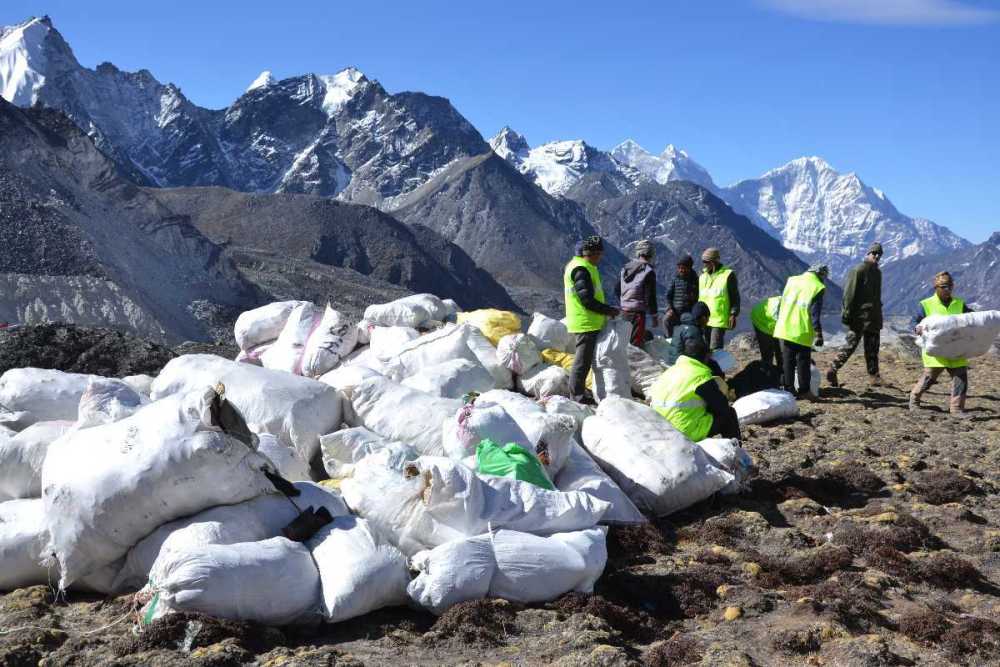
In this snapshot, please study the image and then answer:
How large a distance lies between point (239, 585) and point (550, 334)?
4881 mm

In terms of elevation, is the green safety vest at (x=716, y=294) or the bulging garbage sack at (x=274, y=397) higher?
the green safety vest at (x=716, y=294)

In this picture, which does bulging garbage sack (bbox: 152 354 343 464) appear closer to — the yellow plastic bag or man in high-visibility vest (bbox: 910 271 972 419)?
the yellow plastic bag

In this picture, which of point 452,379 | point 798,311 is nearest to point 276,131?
point 798,311

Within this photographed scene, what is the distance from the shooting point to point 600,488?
483 cm

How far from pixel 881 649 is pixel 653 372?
4915mm

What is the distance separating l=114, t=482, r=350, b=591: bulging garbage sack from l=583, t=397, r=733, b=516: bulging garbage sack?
185 centimetres

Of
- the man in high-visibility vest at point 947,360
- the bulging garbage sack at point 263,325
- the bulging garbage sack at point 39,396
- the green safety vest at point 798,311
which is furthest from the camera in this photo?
the green safety vest at point 798,311

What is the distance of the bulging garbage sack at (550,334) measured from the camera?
7.96m

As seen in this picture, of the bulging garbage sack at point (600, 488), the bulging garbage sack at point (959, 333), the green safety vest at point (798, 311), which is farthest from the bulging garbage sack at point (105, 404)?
the bulging garbage sack at point (959, 333)

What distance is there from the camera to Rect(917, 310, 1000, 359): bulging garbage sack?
7.68m

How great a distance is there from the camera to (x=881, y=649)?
3350 mm

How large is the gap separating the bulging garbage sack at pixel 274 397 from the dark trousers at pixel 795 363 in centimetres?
476

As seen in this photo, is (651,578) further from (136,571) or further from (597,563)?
(136,571)

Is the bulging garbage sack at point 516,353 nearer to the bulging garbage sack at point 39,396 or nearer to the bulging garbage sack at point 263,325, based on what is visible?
the bulging garbage sack at point 263,325
